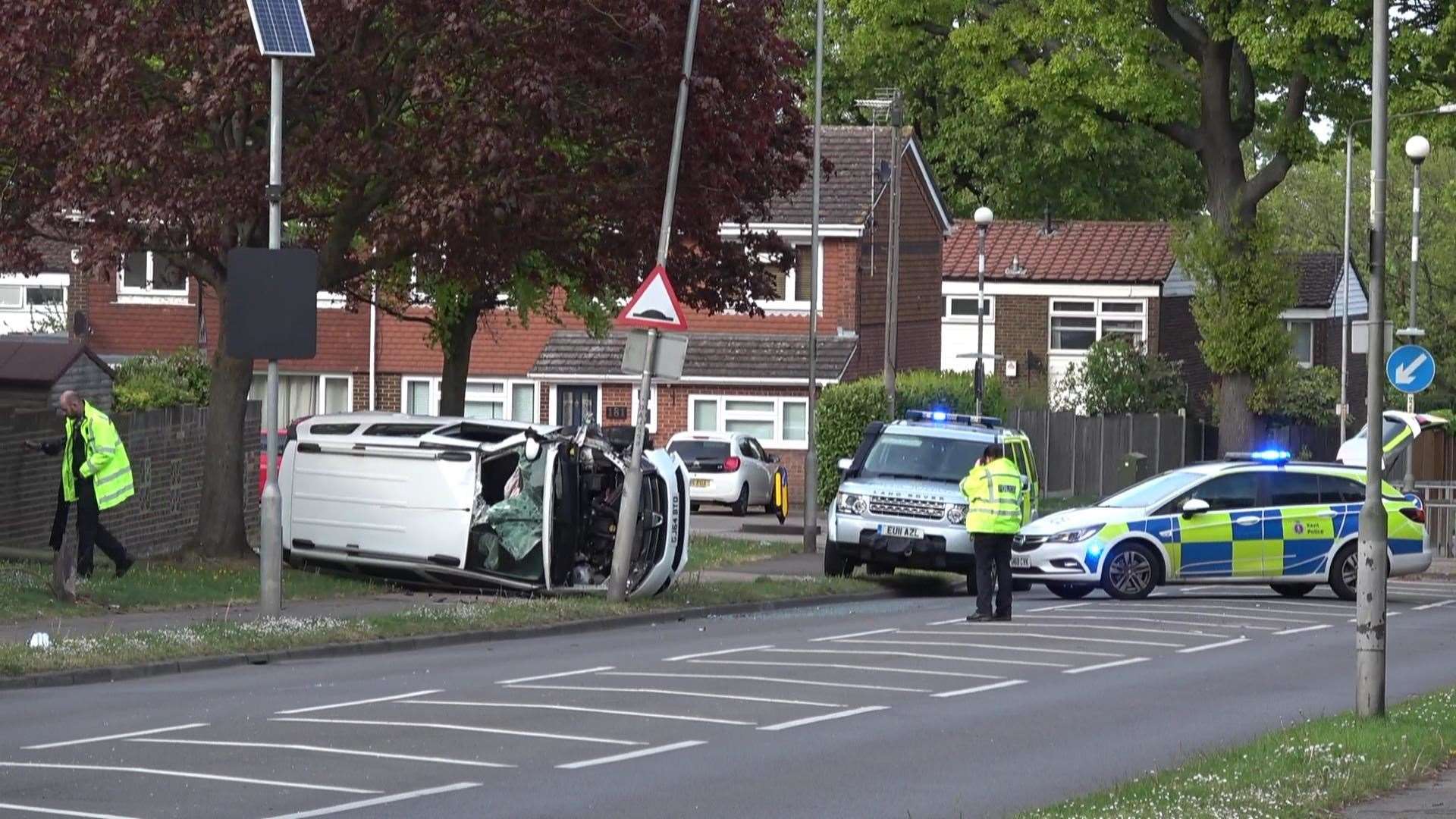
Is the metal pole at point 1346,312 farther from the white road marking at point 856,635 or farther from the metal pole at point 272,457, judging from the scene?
the metal pole at point 272,457

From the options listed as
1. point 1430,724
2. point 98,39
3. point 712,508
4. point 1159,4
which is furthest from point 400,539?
point 712,508

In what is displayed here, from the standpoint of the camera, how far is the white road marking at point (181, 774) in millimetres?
10305

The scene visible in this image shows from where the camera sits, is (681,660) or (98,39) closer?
(681,660)

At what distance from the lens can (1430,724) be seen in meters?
12.7

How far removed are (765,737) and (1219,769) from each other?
276 centimetres

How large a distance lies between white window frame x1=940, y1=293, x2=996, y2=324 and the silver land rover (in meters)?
31.6

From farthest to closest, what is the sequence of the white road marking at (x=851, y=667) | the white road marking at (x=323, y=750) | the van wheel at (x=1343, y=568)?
the van wheel at (x=1343, y=568), the white road marking at (x=851, y=667), the white road marking at (x=323, y=750)

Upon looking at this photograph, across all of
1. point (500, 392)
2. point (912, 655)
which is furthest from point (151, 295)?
point (912, 655)

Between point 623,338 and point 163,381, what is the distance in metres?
10.4

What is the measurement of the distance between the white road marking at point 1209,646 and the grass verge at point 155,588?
26.0ft

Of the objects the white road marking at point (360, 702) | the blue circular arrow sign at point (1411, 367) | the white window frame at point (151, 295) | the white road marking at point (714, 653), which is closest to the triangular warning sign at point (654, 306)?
the white road marking at point (714, 653)

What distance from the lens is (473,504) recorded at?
20.9 metres

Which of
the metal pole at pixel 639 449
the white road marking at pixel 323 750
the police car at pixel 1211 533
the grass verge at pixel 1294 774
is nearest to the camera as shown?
the grass verge at pixel 1294 774

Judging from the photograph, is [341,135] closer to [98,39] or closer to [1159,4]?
[98,39]
